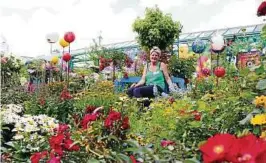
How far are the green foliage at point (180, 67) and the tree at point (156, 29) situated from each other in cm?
68

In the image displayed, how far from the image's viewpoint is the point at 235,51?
11.2m

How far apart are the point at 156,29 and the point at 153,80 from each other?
489cm

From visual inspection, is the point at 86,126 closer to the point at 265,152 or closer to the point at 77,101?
the point at 265,152

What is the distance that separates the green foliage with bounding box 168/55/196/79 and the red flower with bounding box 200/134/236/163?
379 inches

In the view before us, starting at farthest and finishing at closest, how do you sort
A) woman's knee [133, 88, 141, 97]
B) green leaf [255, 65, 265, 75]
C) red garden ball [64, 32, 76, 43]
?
red garden ball [64, 32, 76, 43] < woman's knee [133, 88, 141, 97] < green leaf [255, 65, 265, 75]

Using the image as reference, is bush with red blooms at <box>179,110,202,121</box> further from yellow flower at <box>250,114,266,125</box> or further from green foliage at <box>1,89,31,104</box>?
green foliage at <box>1,89,31,104</box>

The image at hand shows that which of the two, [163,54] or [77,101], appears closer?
[77,101]

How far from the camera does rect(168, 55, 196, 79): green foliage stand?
10.5 metres

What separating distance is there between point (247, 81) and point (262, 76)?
0.23m

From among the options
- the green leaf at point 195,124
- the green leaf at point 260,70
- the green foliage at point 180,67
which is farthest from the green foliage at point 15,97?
the green foliage at point 180,67

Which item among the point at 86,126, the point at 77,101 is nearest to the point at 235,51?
the point at 77,101

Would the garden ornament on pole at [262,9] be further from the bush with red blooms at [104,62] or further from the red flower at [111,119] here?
the bush with red blooms at [104,62]

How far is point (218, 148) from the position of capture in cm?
84

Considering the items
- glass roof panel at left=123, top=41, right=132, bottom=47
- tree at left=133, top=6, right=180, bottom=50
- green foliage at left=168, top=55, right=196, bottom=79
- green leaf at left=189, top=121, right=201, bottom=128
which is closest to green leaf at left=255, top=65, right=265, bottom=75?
green leaf at left=189, top=121, right=201, bottom=128
